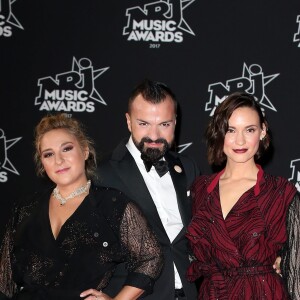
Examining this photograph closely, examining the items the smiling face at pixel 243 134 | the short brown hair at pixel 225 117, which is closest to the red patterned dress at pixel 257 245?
the smiling face at pixel 243 134

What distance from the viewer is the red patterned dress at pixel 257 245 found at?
2.47m

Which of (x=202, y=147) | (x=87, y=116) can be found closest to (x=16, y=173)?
(x=87, y=116)

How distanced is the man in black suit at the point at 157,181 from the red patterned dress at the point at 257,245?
21cm

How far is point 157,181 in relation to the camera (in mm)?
2871

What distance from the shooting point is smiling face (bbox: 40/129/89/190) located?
2512 millimetres

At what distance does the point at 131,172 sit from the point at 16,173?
155cm

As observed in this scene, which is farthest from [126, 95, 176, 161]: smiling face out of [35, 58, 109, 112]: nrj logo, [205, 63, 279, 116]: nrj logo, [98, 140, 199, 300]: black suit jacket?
[35, 58, 109, 112]: nrj logo

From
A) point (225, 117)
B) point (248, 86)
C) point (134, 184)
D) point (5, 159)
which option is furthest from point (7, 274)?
point (248, 86)

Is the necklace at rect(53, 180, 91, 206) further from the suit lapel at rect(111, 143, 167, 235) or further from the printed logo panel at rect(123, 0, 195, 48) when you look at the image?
the printed logo panel at rect(123, 0, 195, 48)

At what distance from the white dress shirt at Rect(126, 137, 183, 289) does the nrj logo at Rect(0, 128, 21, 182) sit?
144 centimetres

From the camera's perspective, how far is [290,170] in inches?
152

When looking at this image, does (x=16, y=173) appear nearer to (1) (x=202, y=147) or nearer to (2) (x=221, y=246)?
(1) (x=202, y=147)

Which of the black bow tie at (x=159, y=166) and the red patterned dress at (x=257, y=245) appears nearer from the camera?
the red patterned dress at (x=257, y=245)

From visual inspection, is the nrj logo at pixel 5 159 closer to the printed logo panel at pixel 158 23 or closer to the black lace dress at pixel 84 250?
the printed logo panel at pixel 158 23
